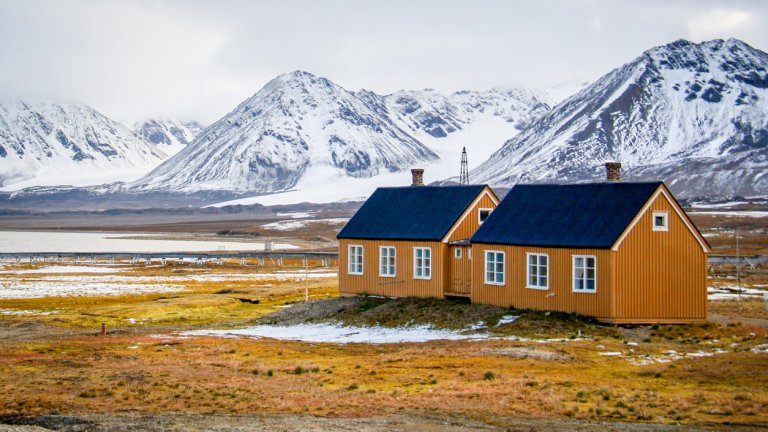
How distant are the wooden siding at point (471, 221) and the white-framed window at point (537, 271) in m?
7.52

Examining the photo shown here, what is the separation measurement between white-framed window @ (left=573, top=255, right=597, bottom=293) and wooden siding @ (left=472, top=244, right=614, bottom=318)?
204 millimetres

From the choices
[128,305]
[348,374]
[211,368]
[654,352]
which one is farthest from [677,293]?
[128,305]

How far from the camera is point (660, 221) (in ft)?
156

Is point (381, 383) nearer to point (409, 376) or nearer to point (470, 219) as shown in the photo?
point (409, 376)

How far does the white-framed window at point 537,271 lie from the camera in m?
49.2

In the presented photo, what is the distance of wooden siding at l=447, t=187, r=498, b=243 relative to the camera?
187 ft

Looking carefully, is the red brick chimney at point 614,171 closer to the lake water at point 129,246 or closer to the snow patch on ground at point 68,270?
the snow patch on ground at point 68,270

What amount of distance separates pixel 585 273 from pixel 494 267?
6.41 m

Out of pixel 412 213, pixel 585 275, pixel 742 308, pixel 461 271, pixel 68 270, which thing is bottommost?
pixel 68 270

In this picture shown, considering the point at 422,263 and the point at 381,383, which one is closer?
the point at 381,383

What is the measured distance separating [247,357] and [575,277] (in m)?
16.4

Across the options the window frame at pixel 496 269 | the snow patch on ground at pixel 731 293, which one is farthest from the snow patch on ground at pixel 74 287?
the snow patch on ground at pixel 731 293

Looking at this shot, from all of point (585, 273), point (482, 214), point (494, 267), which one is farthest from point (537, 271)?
point (482, 214)

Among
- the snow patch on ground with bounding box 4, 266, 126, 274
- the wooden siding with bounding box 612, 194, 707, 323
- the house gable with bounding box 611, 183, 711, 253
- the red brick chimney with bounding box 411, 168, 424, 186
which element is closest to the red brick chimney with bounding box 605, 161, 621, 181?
the house gable with bounding box 611, 183, 711, 253
